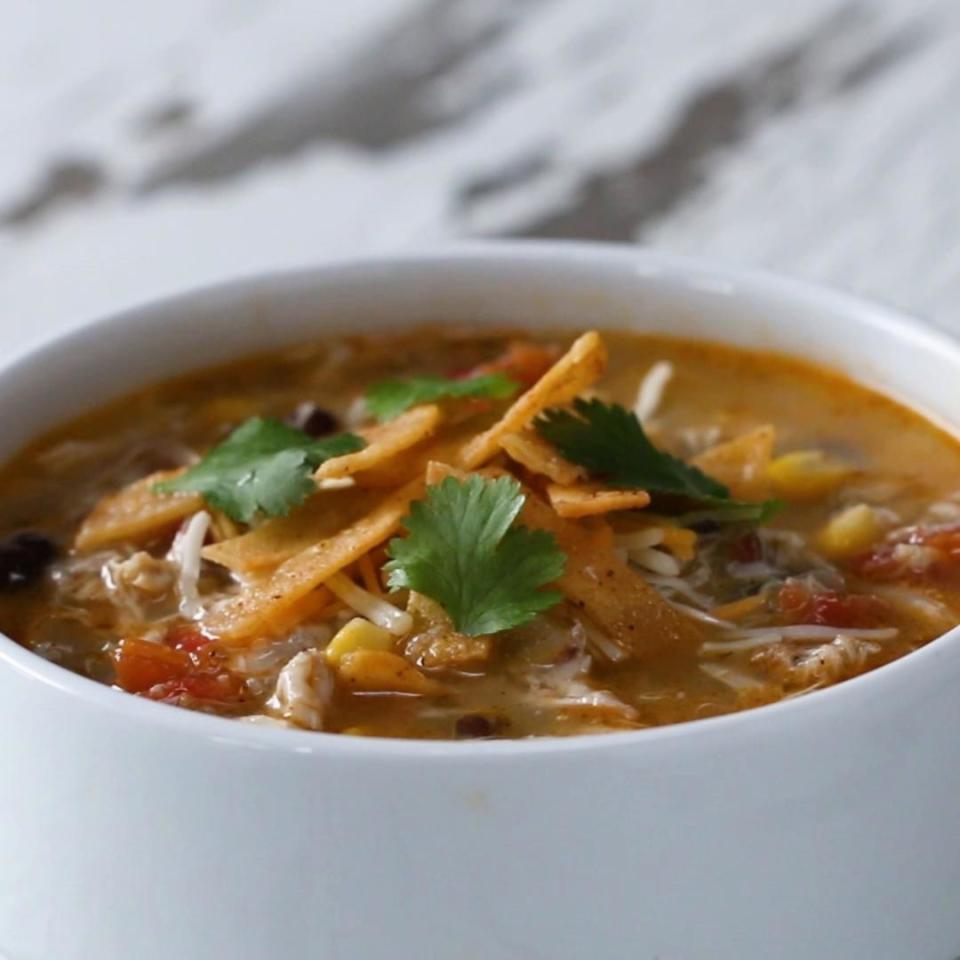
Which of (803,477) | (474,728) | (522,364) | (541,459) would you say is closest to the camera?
(474,728)

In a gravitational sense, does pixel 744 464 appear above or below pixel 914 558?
above

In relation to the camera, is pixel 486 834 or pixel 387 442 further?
pixel 387 442

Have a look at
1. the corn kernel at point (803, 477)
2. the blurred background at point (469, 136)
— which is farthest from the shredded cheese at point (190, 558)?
the blurred background at point (469, 136)

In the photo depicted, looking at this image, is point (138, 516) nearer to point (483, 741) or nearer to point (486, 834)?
point (483, 741)

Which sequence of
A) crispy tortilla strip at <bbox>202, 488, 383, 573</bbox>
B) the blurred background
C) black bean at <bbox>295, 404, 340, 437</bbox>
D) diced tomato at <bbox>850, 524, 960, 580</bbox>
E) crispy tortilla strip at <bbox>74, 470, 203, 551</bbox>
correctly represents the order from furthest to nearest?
the blurred background
black bean at <bbox>295, 404, 340, 437</bbox>
crispy tortilla strip at <bbox>74, 470, 203, 551</bbox>
diced tomato at <bbox>850, 524, 960, 580</bbox>
crispy tortilla strip at <bbox>202, 488, 383, 573</bbox>

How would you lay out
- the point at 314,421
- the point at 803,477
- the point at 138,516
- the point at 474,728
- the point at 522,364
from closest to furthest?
the point at 474,728 → the point at 138,516 → the point at 803,477 → the point at 314,421 → the point at 522,364

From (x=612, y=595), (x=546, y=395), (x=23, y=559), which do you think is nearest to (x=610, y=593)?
(x=612, y=595)

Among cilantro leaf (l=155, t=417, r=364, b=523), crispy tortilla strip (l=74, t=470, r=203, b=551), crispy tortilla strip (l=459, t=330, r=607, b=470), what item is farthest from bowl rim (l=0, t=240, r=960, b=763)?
crispy tortilla strip (l=459, t=330, r=607, b=470)

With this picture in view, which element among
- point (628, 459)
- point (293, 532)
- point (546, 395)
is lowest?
point (293, 532)

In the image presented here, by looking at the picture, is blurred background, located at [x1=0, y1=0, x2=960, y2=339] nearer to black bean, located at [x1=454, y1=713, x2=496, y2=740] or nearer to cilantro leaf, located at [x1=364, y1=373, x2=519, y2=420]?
cilantro leaf, located at [x1=364, y1=373, x2=519, y2=420]
